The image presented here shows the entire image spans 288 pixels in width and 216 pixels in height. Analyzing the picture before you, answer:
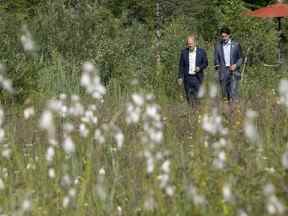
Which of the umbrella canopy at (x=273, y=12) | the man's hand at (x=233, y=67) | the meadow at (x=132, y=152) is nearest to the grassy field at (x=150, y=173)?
the meadow at (x=132, y=152)

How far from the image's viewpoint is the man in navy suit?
11.2m

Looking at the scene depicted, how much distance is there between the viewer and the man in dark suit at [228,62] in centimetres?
1143

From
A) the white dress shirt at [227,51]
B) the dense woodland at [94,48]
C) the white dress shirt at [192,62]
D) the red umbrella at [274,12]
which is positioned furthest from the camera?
the red umbrella at [274,12]

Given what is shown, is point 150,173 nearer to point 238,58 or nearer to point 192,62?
point 192,62

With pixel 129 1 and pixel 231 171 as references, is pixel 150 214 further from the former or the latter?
pixel 129 1

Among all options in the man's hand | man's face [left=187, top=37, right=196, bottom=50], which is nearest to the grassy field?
man's face [left=187, top=37, right=196, bottom=50]

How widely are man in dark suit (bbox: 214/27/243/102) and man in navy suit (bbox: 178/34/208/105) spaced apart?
0.37m

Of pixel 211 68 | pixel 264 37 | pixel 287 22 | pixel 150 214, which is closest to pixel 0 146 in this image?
pixel 150 214

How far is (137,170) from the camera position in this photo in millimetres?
5367

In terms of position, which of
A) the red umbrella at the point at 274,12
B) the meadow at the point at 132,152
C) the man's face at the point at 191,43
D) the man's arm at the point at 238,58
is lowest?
the meadow at the point at 132,152

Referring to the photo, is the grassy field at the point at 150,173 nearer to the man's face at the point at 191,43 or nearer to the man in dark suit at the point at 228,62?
the man's face at the point at 191,43

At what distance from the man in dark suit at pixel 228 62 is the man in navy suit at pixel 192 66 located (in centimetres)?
37

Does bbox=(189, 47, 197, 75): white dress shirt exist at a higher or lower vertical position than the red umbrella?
lower

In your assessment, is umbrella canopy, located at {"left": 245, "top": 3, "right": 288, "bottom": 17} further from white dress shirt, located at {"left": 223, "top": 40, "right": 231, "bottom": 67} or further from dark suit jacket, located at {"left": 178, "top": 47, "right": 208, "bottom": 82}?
dark suit jacket, located at {"left": 178, "top": 47, "right": 208, "bottom": 82}
